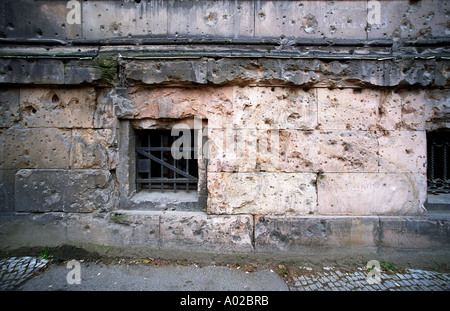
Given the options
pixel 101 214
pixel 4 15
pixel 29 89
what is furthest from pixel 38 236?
pixel 4 15

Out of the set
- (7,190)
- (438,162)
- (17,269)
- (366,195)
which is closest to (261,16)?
(366,195)

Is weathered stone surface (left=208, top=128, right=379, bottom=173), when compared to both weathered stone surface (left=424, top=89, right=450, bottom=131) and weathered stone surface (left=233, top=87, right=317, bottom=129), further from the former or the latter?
weathered stone surface (left=424, top=89, right=450, bottom=131)

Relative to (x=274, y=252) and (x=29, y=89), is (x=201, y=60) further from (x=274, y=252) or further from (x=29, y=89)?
(x=274, y=252)

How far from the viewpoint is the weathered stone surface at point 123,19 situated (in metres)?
2.89

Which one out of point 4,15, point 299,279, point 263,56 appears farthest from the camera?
point 4,15

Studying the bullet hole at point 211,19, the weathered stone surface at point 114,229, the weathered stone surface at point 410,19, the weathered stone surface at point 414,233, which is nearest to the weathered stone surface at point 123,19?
the bullet hole at point 211,19

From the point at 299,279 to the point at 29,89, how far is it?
447 cm

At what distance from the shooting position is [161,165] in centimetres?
315

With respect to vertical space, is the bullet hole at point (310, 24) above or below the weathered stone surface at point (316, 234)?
above

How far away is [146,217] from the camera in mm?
2842

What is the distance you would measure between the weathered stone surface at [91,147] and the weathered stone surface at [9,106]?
2.85 feet

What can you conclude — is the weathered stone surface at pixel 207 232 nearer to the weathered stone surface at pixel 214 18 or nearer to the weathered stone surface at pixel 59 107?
the weathered stone surface at pixel 59 107

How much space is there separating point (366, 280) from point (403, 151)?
71.1 inches

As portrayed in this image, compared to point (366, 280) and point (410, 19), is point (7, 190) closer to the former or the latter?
point (366, 280)
